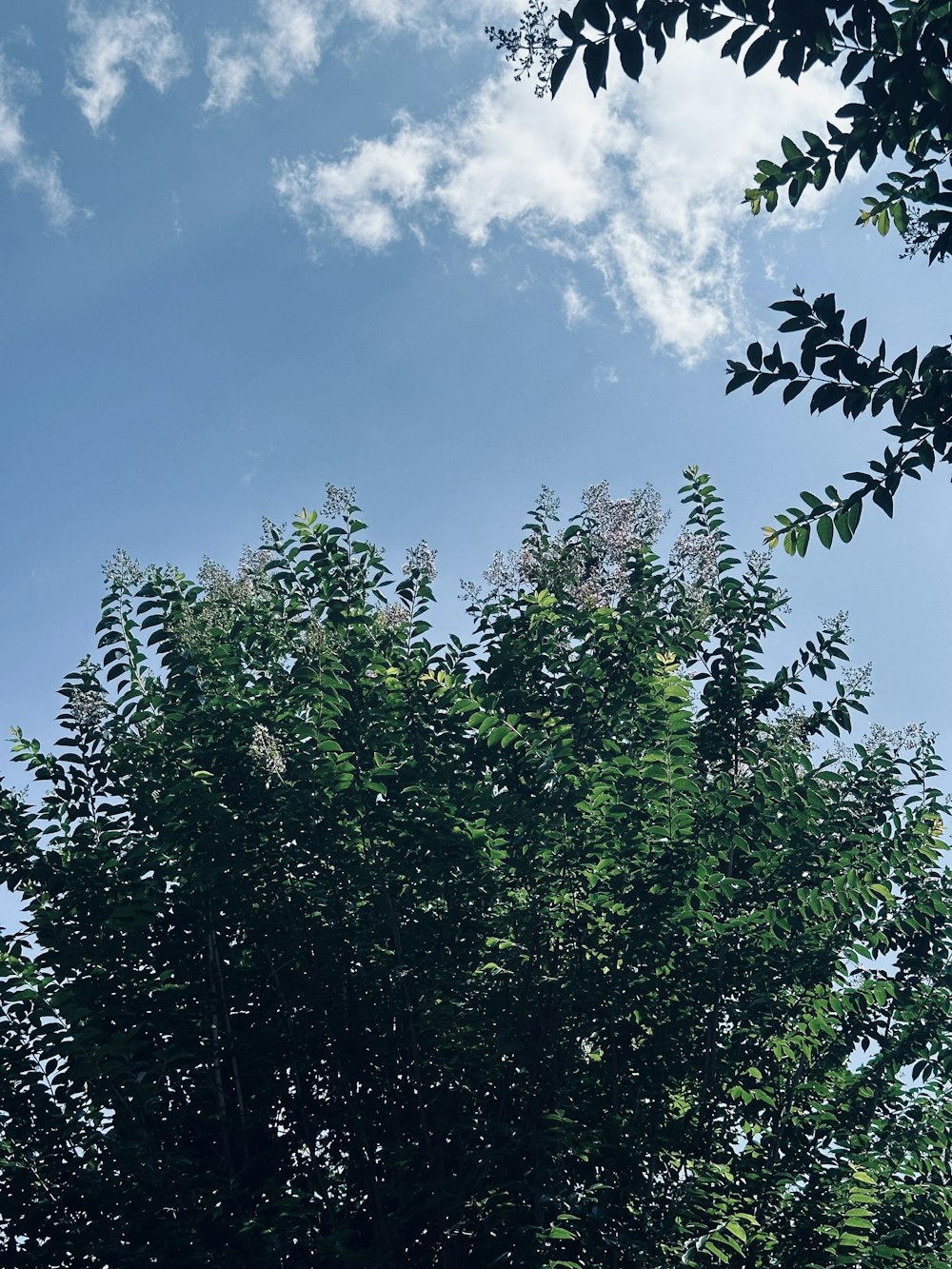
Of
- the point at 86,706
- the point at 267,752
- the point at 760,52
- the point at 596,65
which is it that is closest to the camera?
the point at 596,65

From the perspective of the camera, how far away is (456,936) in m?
7.87

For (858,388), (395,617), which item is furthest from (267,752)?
(858,388)

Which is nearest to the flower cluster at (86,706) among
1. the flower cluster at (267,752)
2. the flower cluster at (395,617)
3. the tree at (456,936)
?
the tree at (456,936)

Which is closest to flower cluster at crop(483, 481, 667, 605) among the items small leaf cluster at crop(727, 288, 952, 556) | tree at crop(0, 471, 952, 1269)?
tree at crop(0, 471, 952, 1269)

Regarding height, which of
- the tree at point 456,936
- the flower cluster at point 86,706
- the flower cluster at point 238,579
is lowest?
the tree at point 456,936

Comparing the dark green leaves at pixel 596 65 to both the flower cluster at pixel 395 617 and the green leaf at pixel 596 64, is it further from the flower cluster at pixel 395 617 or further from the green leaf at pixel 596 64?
the flower cluster at pixel 395 617

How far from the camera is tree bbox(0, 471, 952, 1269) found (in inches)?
272

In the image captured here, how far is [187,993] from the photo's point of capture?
305 inches


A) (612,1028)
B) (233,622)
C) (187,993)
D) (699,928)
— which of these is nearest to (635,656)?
(699,928)

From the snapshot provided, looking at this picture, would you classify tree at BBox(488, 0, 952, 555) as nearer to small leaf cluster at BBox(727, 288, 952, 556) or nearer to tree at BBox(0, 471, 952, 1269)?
small leaf cluster at BBox(727, 288, 952, 556)

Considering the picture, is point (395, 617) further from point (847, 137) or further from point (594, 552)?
point (847, 137)

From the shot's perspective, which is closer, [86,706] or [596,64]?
[596,64]

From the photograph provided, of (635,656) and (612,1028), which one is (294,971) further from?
(635,656)

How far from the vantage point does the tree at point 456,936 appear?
6918 mm
